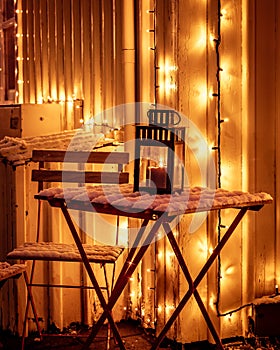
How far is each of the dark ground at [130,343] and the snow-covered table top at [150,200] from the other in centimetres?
158

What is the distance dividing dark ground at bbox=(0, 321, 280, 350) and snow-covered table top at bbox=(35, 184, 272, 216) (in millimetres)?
1581

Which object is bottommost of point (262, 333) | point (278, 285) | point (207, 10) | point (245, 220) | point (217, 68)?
point (262, 333)

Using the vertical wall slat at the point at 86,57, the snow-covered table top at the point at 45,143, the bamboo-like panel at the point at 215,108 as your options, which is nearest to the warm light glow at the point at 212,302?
the bamboo-like panel at the point at 215,108

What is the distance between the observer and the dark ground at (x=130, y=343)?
16.9ft

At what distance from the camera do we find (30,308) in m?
5.45

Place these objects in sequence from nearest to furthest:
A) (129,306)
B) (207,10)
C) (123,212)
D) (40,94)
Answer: (123,212) < (207,10) < (129,306) < (40,94)

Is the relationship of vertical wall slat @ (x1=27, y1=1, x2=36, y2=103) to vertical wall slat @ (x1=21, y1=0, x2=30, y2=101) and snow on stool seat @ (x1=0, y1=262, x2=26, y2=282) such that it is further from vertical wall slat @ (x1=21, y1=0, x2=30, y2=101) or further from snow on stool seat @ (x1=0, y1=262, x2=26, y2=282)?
snow on stool seat @ (x1=0, y1=262, x2=26, y2=282)

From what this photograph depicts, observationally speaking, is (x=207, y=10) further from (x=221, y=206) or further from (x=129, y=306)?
(x=129, y=306)

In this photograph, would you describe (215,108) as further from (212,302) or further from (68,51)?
(68,51)

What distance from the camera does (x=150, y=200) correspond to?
364cm

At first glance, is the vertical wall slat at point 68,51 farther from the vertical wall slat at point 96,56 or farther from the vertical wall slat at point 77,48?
the vertical wall slat at point 96,56

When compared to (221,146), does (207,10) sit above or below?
above

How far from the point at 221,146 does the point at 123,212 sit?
1.69 meters

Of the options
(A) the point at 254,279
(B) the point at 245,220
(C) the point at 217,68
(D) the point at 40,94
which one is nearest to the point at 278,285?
(A) the point at 254,279
